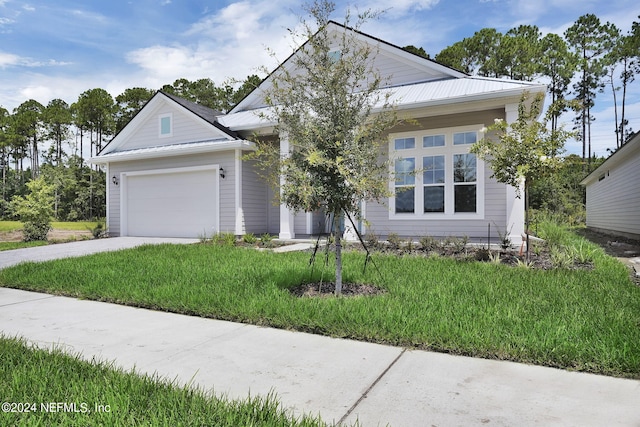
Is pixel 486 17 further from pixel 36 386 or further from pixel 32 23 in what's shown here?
pixel 36 386

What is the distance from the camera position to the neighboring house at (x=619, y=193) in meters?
12.4

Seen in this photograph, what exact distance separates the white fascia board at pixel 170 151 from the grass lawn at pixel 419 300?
5.18 m

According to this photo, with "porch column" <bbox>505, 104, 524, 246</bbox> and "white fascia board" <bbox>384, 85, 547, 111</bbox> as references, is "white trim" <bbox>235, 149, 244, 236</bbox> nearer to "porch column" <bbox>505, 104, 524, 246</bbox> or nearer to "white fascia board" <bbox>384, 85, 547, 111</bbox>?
"white fascia board" <bbox>384, 85, 547, 111</bbox>

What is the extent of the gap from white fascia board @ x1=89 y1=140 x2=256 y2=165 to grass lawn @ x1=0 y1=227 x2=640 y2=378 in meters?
5.18

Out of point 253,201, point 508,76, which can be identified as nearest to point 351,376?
point 253,201

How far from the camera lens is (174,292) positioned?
483 centimetres

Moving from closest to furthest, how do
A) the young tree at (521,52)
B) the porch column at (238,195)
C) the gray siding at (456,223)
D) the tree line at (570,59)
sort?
the gray siding at (456,223)
the porch column at (238,195)
the young tree at (521,52)
the tree line at (570,59)

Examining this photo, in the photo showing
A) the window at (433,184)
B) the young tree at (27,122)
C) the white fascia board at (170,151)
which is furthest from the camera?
the young tree at (27,122)

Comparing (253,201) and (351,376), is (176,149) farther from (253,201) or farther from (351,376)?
(351,376)

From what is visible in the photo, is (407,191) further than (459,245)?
Yes

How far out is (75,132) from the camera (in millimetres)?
36594

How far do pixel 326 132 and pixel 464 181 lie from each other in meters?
6.38

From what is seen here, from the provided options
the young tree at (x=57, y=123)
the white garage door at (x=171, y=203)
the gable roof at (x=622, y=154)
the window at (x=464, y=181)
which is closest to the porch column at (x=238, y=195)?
the white garage door at (x=171, y=203)

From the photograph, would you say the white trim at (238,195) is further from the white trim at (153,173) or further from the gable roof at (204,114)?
the gable roof at (204,114)
